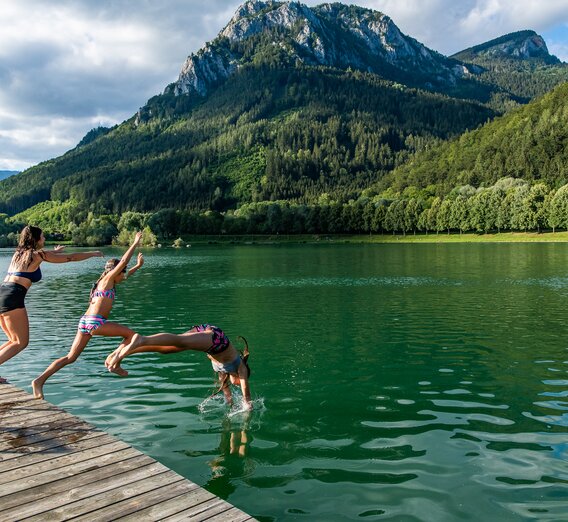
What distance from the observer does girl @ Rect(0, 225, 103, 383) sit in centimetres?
1342

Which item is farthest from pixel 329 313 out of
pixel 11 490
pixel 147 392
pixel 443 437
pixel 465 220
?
pixel 465 220

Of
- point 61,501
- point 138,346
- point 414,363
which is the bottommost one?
point 414,363

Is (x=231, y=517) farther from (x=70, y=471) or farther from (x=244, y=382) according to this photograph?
(x=244, y=382)

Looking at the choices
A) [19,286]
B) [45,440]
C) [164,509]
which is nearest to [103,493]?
[164,509]

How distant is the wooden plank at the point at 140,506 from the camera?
768cm

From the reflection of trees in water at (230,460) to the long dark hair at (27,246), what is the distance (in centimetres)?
693

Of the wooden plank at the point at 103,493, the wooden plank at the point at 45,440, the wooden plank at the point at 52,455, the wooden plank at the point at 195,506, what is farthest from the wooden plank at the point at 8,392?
the wooden plank at the point at 195,506

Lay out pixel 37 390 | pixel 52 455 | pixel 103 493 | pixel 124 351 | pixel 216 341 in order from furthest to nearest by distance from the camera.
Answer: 1. pixel 37 390
2. pixel 216 341
3. pixel 124 351
4. pixel 52 455
5. pixel 103 493

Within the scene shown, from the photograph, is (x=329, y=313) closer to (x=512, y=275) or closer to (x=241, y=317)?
(x=241, y=317)

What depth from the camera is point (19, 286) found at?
13.5 m

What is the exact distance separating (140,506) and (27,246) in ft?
27.5

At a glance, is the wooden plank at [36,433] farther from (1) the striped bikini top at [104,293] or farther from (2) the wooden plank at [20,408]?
(1) the striped bikini top at [104,293]

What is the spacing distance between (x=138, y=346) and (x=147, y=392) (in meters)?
6.49

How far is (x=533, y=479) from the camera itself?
11188 mm
